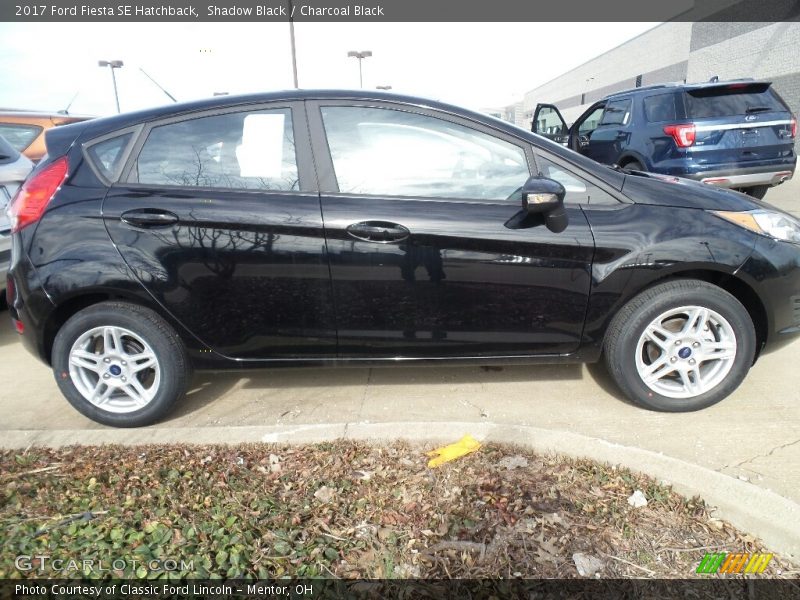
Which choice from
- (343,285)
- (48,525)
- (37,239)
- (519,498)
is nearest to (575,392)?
(519,498)

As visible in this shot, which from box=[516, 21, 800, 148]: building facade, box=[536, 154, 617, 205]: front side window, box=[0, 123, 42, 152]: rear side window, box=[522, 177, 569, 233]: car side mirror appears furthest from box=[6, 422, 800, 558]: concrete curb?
box=[516, 21, 800, 148]: building facade

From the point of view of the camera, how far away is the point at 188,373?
281cm

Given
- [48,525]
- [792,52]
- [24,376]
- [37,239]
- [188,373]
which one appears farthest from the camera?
[792,52]

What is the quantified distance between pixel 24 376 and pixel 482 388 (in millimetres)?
3133

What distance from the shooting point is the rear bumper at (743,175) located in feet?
19.9

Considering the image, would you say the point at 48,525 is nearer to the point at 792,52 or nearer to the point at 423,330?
the point at 423,330

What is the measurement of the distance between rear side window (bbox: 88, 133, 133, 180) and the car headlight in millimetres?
3103

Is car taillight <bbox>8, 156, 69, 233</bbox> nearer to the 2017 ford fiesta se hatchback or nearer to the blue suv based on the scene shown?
the 2017 ford fiesta se hatchback

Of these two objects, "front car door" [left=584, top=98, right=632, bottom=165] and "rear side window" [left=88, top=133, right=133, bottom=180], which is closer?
"rear side window" [left=88, top=133, right=133, bottom=180]

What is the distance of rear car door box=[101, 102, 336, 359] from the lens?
256cm

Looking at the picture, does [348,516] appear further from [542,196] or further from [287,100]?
[287,100]

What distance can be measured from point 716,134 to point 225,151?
5825 mm

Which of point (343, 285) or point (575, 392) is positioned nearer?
point (343, 285)

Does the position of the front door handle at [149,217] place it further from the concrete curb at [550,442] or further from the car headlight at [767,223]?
the car headlight at [767,223]
